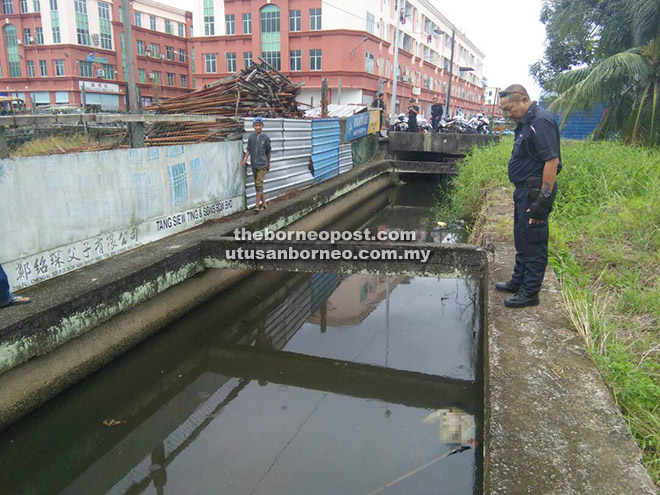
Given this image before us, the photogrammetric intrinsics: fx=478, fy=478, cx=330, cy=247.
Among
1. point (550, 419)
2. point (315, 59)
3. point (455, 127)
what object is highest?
point (315, 59)

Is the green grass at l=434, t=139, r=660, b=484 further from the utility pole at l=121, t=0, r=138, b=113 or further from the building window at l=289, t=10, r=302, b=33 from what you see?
the building window at l=289, t=10, r=302, b=33

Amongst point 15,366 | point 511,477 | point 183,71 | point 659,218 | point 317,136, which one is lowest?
point 15,366

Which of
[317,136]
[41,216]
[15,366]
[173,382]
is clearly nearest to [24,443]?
[15,366]

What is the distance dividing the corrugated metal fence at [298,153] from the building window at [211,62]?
29.1 m

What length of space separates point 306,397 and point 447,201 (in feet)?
34.9

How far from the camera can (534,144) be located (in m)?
3.49

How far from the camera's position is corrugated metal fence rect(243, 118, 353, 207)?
9.16 meters

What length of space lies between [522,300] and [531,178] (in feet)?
3.09

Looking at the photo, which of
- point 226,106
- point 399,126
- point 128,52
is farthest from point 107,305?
Result: point 399,126

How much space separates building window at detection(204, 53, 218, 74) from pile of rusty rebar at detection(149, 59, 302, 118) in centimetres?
3123

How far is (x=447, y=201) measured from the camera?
13.9 m

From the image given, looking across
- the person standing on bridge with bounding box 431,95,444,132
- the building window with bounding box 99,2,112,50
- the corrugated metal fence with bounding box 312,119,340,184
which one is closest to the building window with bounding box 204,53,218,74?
the building window with bounding box 99,2,112,50

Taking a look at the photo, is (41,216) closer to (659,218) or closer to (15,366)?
(15,366)

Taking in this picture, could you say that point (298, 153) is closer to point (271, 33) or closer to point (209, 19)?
point (271, 33)
